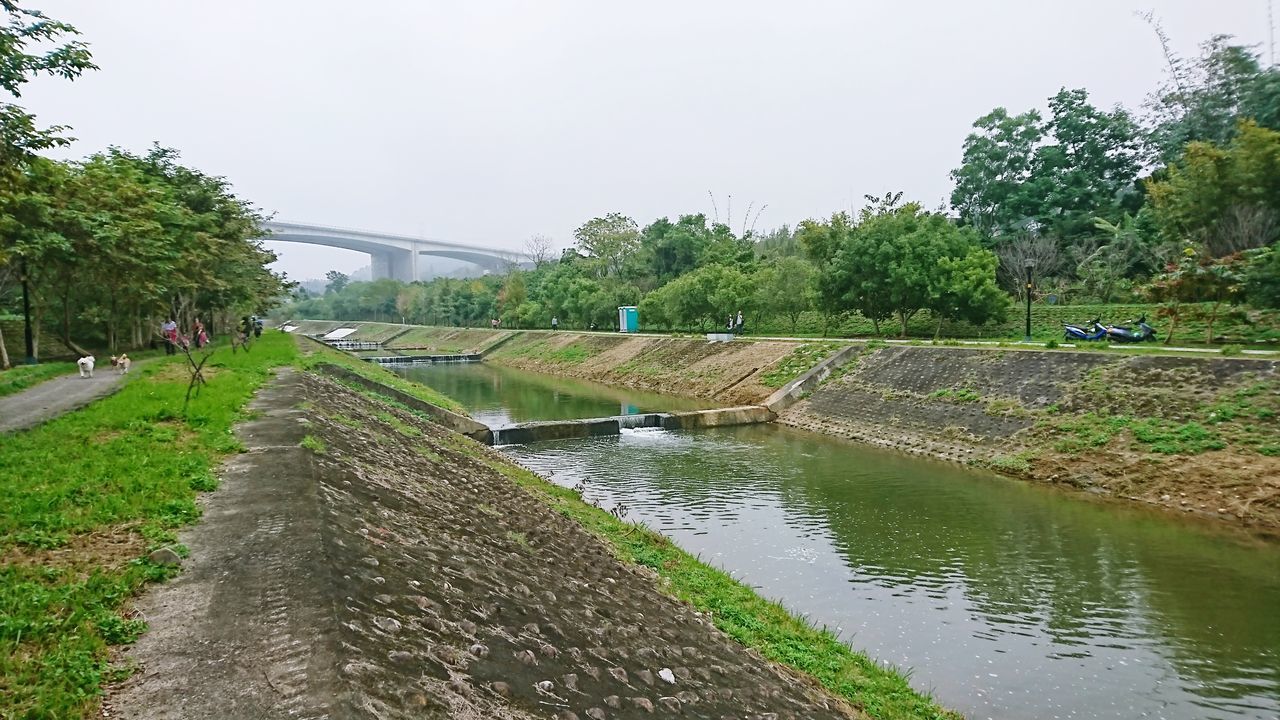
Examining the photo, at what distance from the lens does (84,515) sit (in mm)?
6477

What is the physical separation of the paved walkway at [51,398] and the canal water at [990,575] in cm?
1033

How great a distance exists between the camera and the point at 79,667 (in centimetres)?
394

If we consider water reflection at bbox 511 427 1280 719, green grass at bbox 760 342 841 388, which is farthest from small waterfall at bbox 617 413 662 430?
green grass at bbox 760 342 841 388

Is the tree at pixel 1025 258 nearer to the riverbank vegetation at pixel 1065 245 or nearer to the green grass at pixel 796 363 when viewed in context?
the riverbank vegetation at pixel 1065 245

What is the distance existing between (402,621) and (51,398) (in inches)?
580

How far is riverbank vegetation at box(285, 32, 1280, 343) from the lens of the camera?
26859 millimetres

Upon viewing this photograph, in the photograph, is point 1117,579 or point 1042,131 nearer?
point 1117,579

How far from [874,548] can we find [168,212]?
27076 millimetres

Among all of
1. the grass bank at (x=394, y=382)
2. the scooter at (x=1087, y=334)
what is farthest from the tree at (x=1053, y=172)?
the grass bank at (x=394, y=382)

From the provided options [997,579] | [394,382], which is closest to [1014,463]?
[997,579]

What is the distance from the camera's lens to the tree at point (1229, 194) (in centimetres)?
2844

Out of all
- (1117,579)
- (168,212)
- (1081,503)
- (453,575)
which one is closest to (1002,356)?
(1081,503)

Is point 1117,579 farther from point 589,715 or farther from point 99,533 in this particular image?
point 99,533

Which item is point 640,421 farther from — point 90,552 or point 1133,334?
point 90,552
